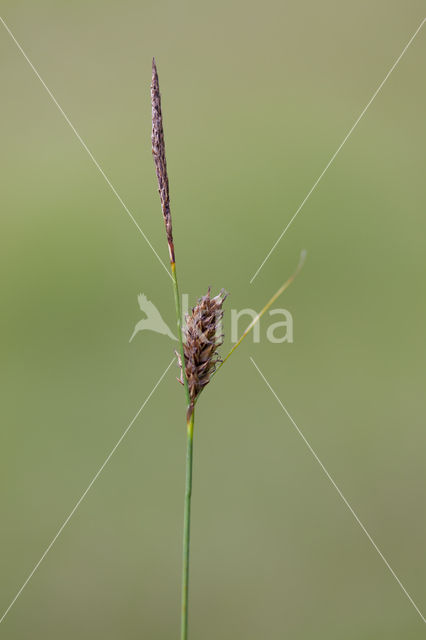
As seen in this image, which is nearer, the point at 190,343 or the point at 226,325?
the point at 190,343

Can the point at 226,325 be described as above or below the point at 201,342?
above

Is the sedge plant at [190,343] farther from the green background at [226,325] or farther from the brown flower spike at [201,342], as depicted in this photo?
the green background at [226,325]

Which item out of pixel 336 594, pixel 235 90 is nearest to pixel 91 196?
pixel 235 90

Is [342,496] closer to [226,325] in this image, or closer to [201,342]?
[226,325]

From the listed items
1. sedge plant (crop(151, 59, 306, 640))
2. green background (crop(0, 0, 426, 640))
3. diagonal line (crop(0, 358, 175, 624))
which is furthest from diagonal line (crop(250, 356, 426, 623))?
sedge plant (crop(151, 59, 306, 640))

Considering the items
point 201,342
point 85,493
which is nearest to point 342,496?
point 85,493

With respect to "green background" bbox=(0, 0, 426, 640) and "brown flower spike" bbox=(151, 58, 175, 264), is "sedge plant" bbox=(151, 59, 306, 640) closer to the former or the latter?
"brown flower spike" bbox=(151, 58, 175, 264)

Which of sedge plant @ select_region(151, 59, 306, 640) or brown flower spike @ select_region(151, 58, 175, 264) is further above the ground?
brown flower spike @ select_region(151, 58, 175, 264)

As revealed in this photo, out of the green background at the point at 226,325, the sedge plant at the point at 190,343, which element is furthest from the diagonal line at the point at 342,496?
the sedge plant at the point at 190,343
